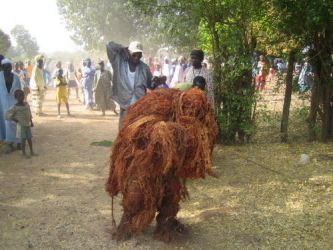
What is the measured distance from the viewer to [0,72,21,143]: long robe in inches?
309

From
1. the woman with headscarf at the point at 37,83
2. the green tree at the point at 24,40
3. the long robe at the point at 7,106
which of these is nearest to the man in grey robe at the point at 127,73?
the long robe at the point at 7,106

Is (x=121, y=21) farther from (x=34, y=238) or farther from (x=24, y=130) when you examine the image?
(x=34, y=238)

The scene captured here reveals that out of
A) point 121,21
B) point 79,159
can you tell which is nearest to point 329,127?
point 79,159

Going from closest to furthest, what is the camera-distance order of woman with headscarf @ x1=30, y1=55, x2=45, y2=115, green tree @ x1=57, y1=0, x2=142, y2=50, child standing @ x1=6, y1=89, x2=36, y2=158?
child standing @ x1=6, y1=89, x2=36, y2=158 → woman with headscarf @ x1=30, y1=55, x2=45, y2=115 → green tree @ x1=57, y1=0, x2=142, y2=50

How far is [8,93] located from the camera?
793 cm

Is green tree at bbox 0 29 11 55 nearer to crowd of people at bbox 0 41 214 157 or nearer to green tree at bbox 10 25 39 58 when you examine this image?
crowd of people at bbox 0 41 214 157

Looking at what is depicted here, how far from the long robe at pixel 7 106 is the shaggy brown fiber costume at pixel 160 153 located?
4847 millimetres

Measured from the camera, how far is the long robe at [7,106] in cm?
786

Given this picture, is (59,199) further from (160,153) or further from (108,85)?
(108,85)

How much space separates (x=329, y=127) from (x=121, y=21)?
984 inches

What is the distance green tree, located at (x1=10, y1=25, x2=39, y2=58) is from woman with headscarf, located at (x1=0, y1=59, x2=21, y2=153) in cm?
3788

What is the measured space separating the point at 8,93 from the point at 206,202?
16.3 feet

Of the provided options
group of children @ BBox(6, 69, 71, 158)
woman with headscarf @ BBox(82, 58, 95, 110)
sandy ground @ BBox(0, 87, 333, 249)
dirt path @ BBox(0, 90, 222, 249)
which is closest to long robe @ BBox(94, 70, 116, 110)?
woman with headscarf @ BBox(82, 58, 95, 110)

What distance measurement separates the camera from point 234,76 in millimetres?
6930
